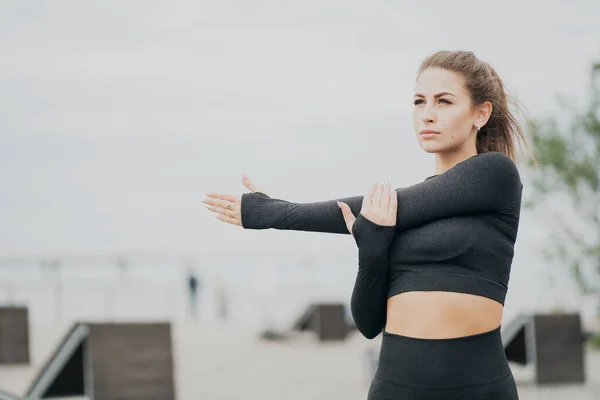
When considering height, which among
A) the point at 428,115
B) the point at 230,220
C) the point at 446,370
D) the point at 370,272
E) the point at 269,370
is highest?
the point at 428,115

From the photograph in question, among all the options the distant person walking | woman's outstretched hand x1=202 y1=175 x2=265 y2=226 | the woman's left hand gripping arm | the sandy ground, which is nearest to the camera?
the woman's left hand gripping arm

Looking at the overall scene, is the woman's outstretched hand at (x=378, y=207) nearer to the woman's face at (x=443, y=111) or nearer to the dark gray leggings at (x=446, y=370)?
the woman's face at (x=443, y=111)

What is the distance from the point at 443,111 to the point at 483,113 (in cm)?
15

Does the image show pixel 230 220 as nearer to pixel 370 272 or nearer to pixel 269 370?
pixel 370 272

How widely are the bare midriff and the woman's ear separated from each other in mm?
528

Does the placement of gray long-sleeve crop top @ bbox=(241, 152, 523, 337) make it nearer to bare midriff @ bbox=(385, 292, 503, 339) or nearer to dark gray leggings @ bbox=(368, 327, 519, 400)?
bare midriff @ bbox=(385, 292, 503, 339)

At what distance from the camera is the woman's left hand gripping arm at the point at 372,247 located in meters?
2.51

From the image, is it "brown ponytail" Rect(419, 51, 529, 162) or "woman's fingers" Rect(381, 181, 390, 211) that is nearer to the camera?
"woman's fingers" Rect(381, 181, 390, 211)

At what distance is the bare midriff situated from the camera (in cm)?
251

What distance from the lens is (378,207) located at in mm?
2535

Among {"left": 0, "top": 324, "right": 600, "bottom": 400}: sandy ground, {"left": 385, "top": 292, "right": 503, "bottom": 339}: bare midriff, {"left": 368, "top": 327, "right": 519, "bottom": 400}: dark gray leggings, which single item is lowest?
{"left": 0, "top": 324, "right": 600, "bottom": 400}: sandy ground

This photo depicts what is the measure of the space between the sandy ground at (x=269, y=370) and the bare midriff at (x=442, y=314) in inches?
268

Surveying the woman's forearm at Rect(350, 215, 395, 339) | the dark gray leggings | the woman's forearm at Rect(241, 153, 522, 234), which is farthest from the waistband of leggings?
the woman's forearm at Rect(241, 153, 522, 234)

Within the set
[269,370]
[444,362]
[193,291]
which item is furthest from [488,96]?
[193,291]
